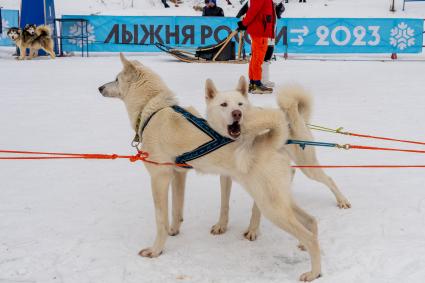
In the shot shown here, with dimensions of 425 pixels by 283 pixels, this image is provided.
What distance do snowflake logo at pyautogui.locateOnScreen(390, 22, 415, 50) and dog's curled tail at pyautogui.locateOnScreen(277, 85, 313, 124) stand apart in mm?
10898

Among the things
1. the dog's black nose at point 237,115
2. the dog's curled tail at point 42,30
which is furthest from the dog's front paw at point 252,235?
the dog's curled tail at point 42,30

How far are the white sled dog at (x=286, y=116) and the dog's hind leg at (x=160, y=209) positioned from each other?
0.39 m

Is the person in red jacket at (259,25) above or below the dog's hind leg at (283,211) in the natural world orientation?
above

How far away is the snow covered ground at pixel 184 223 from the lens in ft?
8.33

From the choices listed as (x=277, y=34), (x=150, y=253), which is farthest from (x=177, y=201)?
(x=277, y=34)

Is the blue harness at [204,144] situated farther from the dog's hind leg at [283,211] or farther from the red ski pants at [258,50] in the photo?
the red ski pants at [258,50]

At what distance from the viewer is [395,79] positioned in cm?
917

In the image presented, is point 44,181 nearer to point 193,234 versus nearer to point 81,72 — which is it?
point 193,234

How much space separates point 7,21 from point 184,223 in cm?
1367

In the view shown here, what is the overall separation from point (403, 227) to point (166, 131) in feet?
5.18

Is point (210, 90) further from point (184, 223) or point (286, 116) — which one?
point (184, 223)

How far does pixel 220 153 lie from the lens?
2.45 metres

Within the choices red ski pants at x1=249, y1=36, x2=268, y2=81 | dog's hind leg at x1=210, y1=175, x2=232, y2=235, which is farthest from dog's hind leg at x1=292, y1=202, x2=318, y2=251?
red ski pants at x1=249, y1=36, x2=268, y2=81

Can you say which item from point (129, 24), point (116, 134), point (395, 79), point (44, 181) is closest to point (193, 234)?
point (44, 181)
